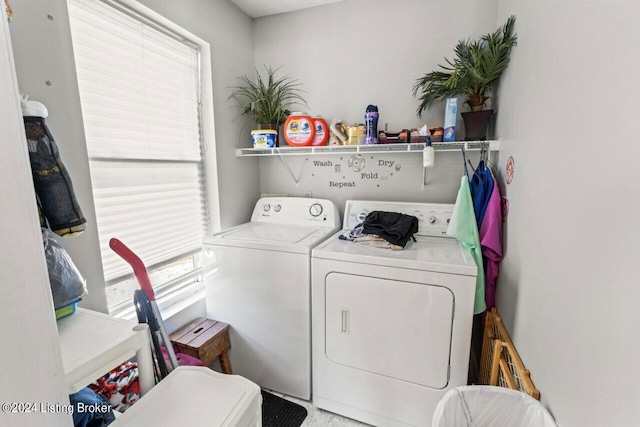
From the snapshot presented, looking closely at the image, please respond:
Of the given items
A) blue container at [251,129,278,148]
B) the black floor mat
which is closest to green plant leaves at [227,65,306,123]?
blue container at [251,129,278,148]

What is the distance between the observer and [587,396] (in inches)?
28.3

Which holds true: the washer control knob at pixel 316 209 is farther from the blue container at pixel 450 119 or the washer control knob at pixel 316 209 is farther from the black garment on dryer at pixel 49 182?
the black garment on dryer at pixel 49 182

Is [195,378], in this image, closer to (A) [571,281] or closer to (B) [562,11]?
(A) [571,281]

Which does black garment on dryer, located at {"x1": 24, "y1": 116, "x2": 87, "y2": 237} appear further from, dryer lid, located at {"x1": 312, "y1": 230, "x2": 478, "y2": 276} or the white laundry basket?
the white laundry basket

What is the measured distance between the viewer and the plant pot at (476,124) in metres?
1.69

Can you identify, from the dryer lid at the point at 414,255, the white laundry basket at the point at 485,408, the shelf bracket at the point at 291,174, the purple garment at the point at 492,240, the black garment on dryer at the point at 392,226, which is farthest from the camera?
the shelf bracket at the point at 291,174

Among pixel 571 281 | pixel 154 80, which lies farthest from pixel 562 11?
pixel 154 80

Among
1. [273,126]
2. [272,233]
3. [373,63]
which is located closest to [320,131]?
[273,126]

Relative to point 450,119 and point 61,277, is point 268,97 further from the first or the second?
point 61,277

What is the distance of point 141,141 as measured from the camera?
1.61 meters

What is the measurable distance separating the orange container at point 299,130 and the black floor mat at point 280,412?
1843mm

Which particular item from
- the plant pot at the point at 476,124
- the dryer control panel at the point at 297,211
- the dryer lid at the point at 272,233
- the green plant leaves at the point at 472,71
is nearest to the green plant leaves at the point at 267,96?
the dryer control panel at the point at 297,211

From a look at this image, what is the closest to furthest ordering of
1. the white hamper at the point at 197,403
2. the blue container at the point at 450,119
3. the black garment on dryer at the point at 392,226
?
the white hamper at the point at 197,403 < the black garment on dryer at the point at 392,226 < the blue container at the point at 450,119

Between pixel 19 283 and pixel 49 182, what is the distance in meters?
0.54
